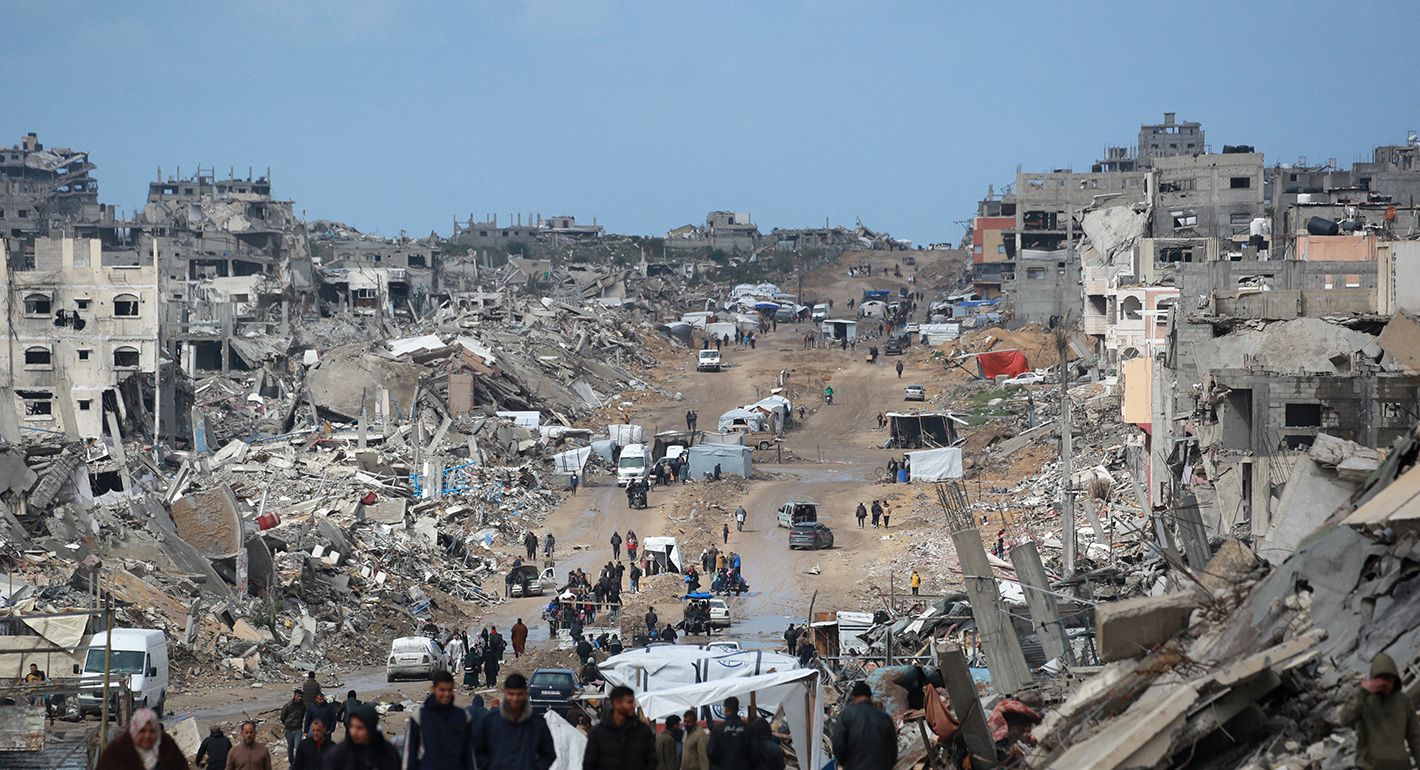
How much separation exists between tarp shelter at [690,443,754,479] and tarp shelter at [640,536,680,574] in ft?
41.2

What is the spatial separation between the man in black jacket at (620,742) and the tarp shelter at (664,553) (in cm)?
3333

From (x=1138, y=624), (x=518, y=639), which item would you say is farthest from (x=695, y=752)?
(x=518, y=639)

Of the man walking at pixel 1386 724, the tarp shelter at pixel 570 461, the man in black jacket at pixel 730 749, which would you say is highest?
the man walking at pixel 1386 724

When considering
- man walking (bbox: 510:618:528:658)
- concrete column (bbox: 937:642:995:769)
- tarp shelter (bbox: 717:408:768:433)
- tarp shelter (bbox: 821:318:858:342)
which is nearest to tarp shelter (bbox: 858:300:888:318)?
tarp shelter (bbox: 821:318:858:342)

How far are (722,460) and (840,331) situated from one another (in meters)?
38.0

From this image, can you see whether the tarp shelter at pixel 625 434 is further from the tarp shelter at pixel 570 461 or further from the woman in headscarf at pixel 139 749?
the woman in headscarf at pixel 139 749

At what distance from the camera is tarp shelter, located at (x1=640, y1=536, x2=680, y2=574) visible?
1726 inches

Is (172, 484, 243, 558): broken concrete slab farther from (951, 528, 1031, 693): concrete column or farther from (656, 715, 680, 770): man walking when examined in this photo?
(656, 715, 680, 770): man walking

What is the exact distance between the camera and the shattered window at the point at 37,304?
2510 inches

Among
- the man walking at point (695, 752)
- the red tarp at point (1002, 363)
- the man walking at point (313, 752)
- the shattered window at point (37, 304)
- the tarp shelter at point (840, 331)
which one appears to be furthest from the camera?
the tarp shelter at point (840, 331)

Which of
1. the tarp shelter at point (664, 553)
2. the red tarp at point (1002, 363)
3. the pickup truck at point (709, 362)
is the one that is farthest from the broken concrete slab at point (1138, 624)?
the pickup truck at point (709, 362)

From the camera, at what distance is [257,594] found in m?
33.8

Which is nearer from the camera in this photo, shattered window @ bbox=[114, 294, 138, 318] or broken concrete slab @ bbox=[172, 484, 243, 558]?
broken concrete slab @ bbox=[172, 484, 243, 558]

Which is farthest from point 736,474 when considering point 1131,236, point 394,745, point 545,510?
point 394,745
